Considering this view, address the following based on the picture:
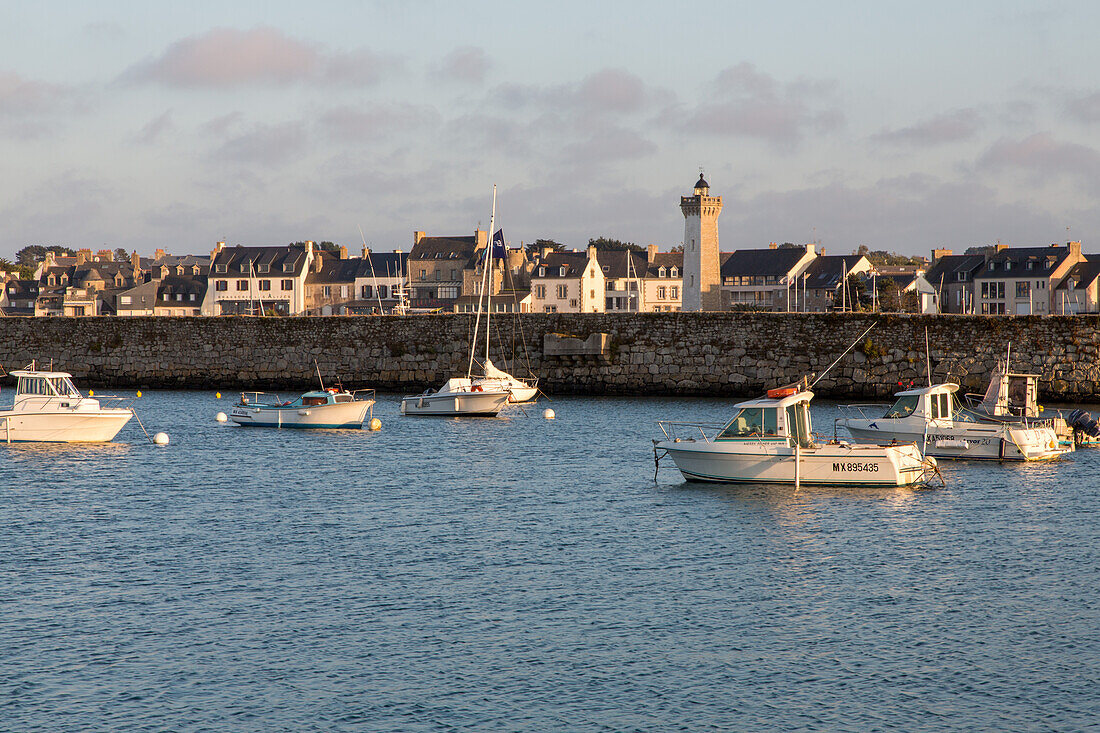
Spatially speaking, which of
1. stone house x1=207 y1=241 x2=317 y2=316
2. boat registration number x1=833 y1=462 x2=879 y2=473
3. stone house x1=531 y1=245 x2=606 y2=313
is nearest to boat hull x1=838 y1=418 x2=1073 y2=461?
boat registration number x1=833 y1=462 x2=879 y2=473

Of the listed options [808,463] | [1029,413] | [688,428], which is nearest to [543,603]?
[808,463]

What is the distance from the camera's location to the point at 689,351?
193 ft

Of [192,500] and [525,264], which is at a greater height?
[525,264]

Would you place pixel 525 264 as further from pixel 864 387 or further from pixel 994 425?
pixel 994 425

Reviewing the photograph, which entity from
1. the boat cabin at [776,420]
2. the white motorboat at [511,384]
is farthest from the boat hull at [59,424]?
the boat cabin at [776,420]

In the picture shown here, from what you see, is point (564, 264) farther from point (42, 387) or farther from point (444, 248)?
point (42, 387)

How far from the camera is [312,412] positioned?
4694cm

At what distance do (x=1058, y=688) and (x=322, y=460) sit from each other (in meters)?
27.0

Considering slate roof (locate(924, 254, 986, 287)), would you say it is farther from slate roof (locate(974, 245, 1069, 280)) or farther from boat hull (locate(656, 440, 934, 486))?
boat hull (locate(656, 440, 934, 486))

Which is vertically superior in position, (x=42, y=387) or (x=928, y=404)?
(x=42, y=387)

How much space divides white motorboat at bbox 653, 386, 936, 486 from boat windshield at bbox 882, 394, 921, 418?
6887 millimetres

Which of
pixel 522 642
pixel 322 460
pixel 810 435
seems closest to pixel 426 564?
pixel 522 642

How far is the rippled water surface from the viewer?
14438 mm

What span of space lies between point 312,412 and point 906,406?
2371 cm
